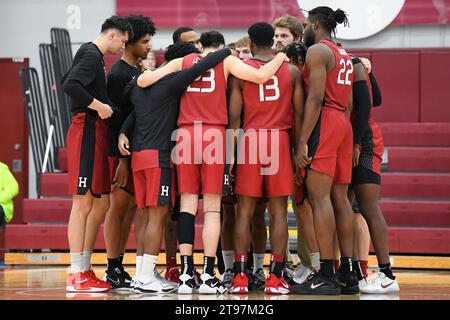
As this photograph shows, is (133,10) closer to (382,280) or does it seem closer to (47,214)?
(47,214)

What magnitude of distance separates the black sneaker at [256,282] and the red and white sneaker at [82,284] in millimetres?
1028

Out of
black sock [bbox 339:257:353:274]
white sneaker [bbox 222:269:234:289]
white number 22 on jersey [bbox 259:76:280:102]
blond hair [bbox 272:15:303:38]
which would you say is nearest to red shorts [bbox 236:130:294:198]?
white number 22 on jersey [bbox 259:76:280:102]

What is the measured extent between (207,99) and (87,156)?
95cm

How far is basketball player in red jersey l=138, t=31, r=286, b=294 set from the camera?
5.84 meters

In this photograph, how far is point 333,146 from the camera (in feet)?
19.3

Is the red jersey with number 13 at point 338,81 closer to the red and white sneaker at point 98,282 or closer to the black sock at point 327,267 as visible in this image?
the black sock at point 327,267

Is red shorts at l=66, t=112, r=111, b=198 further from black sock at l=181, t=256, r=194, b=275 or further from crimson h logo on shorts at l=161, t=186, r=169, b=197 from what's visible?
black sock at l=181, t=256, r=194, b=275

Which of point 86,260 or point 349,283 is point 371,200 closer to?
point 349,283

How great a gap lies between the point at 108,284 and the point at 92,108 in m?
1.26

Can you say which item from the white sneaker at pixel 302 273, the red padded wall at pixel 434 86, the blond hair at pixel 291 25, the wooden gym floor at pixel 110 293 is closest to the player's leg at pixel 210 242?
the wooden gym floor at pixel 110 293

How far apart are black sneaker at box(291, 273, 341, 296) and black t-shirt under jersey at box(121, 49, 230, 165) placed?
130 centimetres

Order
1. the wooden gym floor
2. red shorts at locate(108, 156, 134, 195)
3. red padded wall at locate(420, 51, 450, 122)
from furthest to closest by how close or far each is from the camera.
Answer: red padded wall at locate(420, 51, 450, 122), red shorts at locate(108, 156, 134, 195), the wooden gym floor

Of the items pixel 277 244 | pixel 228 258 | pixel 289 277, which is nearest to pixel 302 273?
pixel 289 277

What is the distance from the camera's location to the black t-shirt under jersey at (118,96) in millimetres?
6367
